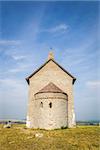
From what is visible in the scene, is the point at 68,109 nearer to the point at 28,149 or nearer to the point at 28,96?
the point at 28,96

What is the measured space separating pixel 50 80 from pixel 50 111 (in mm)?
6611

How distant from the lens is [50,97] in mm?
34625

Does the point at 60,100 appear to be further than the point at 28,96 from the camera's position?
No

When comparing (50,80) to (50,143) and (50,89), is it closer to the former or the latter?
(50,89)

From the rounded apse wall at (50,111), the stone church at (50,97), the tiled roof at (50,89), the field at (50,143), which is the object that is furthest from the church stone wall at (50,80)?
the field at (50,143)

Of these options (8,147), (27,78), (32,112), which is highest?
(27,78)

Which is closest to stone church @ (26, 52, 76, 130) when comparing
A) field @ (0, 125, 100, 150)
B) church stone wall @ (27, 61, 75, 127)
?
church stone wall @ (27, 61, 75, 127)

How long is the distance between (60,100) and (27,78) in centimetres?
771

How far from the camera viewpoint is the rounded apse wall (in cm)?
3400

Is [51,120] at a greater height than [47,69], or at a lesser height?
lesser

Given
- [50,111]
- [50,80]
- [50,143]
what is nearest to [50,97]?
[50,111]

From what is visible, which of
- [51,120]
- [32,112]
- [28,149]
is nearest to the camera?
[28,149]

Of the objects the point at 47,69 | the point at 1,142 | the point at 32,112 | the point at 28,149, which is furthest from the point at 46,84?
the point at 28,149

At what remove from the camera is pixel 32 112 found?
37.8 metres
